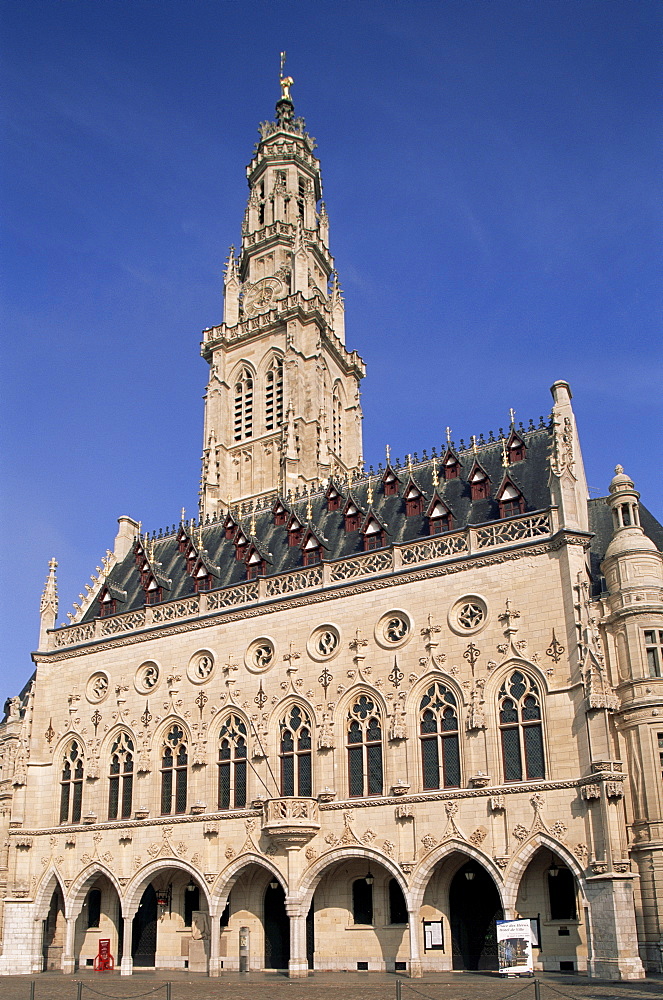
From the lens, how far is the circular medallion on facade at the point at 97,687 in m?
39.2

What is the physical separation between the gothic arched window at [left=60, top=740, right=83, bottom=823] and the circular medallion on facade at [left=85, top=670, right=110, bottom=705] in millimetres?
1965

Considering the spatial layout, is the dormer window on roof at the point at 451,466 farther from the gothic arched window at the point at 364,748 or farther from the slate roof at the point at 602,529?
the gothic arched window at the point at 364,748

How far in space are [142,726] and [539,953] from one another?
17.4m

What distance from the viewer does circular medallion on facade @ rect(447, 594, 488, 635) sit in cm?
3116

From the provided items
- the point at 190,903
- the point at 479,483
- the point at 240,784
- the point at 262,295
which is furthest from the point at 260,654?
the point at 262,295

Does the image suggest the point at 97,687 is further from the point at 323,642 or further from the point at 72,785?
the point at 323,642

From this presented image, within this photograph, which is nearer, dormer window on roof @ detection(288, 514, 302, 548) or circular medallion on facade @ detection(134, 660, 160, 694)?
circular medallion on facade @ detection(134, 660, 160, 694)

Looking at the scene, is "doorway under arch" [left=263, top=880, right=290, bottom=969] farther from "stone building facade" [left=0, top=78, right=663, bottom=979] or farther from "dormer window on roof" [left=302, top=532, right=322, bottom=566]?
"dormer window on roof" [left=302, top=532, right=322, bottom=566]

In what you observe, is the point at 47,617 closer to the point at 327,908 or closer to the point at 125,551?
the point at 125,551

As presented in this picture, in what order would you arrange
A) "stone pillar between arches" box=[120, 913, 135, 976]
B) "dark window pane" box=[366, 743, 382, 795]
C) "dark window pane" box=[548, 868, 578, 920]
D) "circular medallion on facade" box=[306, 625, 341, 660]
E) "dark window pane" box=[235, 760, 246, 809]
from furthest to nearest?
1. "dark window pane" box=[235, 760, 246, 809]
2. "circular medallion on facade" box=[306, 625, 341, 660]
3. "stone pillar between arches" box=[120, 913, 135, 976]
4. "dark window pane" box=[366, 743, 382, 795]
5. "dark window pane" box=[548, 868, 578, 920]

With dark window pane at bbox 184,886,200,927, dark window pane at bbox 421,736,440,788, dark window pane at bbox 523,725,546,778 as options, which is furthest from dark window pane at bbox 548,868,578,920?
dark window pane at bbox 184,886,200,927

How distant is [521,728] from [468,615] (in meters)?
4.23

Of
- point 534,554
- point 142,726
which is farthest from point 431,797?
point 142,726

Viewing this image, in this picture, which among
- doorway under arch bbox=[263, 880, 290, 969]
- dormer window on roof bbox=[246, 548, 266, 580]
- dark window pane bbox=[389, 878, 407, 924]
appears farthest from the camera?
dormer window on roof bbox=[246, 548, 266, 580]
